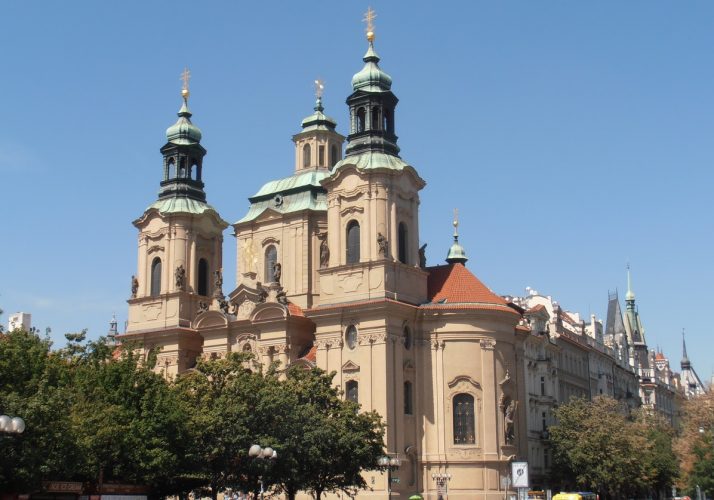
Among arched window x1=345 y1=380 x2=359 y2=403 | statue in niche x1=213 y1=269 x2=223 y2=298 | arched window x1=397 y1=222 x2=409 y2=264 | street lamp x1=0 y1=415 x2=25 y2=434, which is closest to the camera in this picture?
street lamp x1=0 y1=415 x2=25 y2=434

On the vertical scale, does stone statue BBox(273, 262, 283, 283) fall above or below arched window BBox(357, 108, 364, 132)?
below

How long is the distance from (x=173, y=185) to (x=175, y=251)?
219 inches

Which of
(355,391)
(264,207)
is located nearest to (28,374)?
(355,391)

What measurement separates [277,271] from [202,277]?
363 inches

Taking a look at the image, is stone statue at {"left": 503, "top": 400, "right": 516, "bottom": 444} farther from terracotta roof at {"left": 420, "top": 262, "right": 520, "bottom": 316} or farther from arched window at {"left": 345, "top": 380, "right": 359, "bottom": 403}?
arched window at {"left": 345, "top": 380, "right": 359, "bottom": 403}

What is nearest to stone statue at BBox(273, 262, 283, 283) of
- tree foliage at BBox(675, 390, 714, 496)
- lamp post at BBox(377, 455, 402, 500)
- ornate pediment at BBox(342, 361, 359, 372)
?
ornate pediment at BBox(342, 361, 359, 372)

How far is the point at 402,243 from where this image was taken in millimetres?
63312

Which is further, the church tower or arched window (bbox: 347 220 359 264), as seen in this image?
the church tower

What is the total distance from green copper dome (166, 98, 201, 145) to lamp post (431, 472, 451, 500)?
32.0 metres

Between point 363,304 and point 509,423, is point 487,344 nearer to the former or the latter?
point 509,423

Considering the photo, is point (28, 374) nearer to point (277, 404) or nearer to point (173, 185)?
point (277, 404)

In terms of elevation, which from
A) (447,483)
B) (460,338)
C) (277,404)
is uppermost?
(460,338)

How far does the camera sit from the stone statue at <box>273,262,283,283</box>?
66.9 meters

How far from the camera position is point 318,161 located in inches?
2926
